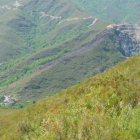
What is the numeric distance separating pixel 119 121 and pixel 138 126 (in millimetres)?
1731

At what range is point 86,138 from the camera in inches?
858

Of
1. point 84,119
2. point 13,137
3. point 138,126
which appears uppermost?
point 84,119

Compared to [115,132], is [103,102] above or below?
below

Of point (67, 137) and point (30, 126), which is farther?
point (30, 126)

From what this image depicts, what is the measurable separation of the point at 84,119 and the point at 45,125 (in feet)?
14.5

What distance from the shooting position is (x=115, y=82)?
1602 inches

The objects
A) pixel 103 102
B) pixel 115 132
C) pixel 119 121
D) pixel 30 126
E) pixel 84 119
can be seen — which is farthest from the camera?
pixel 30 126

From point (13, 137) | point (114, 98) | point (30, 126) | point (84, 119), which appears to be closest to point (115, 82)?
point (114, 98)

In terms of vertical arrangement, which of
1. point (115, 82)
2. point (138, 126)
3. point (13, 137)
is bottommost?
point (13, 137)

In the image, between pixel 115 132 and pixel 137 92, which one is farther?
pixel 137 92

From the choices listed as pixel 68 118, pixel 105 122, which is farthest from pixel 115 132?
pixel 68 118

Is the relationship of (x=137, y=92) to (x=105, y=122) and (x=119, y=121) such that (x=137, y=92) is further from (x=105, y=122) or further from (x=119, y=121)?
(x=105, y=122)

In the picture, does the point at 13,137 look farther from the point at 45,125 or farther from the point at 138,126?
the point at 138,126

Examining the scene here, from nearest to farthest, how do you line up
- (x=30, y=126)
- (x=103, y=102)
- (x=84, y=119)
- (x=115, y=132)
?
(x=115, y=132) → (x=84, y=119) → (x=103, y=102) → (x=30, y=126)
